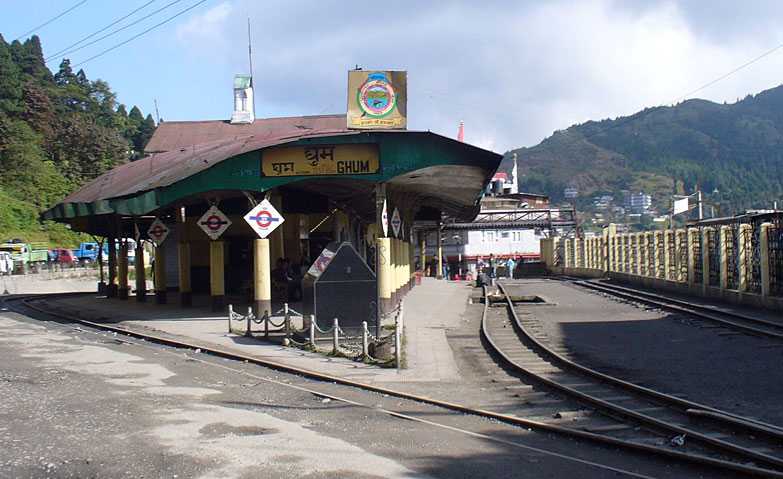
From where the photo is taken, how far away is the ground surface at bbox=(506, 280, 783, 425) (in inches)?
464

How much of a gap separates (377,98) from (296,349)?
7.05 m

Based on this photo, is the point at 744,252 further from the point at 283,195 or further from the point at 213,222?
the point at 213,222

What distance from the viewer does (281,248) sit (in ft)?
101

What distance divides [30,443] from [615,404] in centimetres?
712

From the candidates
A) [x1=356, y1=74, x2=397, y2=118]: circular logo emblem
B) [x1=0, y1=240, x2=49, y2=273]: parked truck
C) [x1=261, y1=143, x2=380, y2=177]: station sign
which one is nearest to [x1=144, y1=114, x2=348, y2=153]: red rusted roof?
[x1=0, y1=240, x2=49, y2=273]: parked truck

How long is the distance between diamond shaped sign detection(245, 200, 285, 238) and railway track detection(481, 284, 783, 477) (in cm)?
727

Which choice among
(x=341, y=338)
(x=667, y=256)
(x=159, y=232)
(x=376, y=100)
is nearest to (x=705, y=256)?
(x=667, y=256)

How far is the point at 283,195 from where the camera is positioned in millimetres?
30375

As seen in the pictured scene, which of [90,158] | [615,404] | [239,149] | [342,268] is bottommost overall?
[615,404]

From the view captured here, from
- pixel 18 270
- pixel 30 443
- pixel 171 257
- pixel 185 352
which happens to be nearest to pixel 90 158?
pixel 18 270

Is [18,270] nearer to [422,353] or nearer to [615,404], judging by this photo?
[422,353]

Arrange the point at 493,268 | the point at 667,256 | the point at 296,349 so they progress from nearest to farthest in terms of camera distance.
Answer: the point at 296,349 < the point at 667,256 < the point at 493,268

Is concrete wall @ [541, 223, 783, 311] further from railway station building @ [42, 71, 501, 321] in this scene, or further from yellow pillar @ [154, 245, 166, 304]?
yellow pillar @ [154, 245, 166, 304]

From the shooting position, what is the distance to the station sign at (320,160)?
70.9ft
